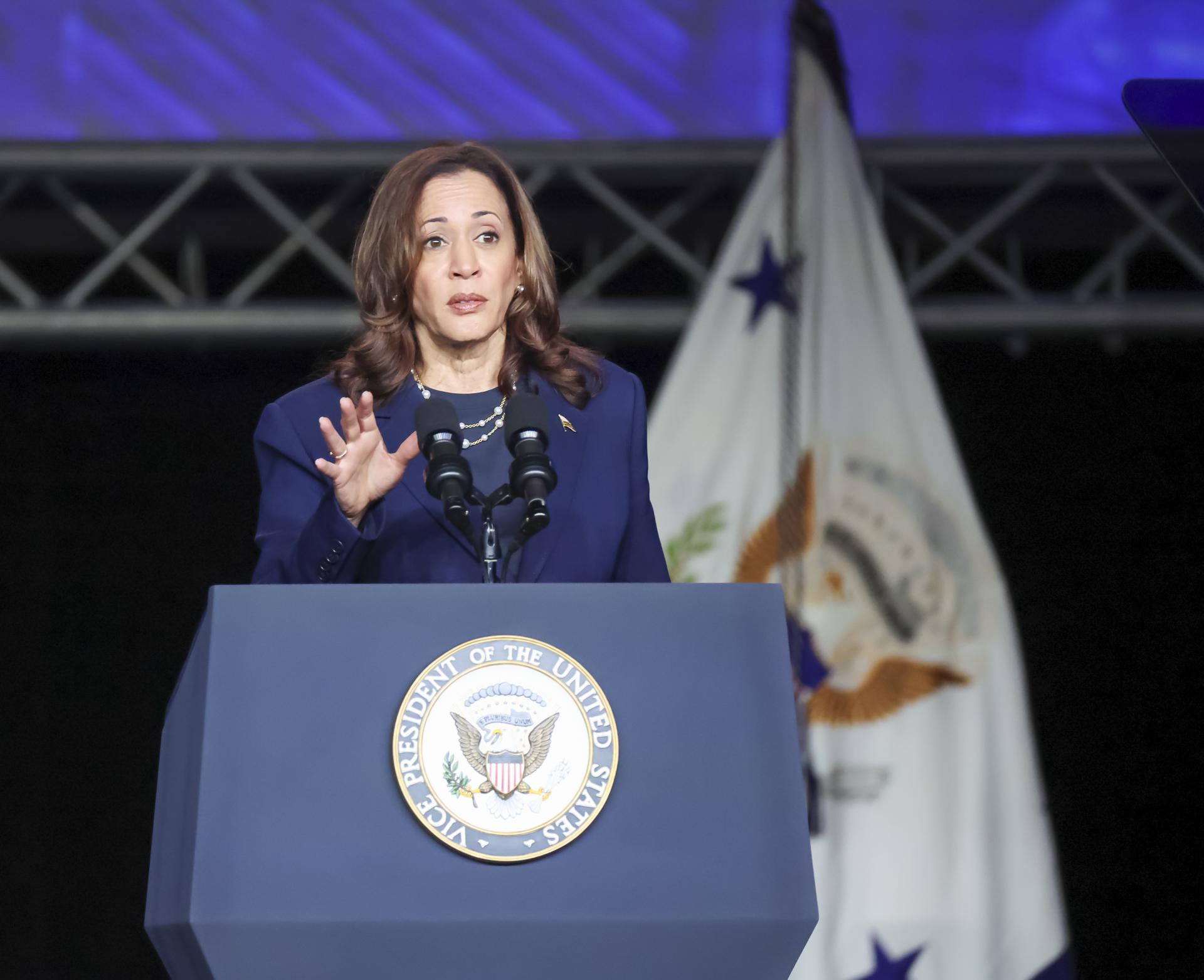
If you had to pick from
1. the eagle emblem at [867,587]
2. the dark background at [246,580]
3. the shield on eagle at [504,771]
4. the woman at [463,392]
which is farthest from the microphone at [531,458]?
the dark background at [246,580]

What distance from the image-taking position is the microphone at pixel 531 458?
1435 mm

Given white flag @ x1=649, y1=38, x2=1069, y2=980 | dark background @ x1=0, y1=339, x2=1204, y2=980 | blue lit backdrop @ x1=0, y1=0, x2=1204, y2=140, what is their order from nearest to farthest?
white flag @ x1=649, y1=38, x2=1069, y2=980 → blue lit backdrop @ x1=0, y1=0, x2=1204, y2=140 → dark background @ x1=0, y1=339, x2=1204, y2=980

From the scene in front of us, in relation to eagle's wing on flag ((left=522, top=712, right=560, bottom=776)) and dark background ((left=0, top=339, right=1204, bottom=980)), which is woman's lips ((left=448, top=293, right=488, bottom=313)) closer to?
eagle's wing on flag ((left=522, top=712, right=560, bottom=776))

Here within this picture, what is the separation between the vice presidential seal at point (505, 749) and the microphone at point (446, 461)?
160 mm

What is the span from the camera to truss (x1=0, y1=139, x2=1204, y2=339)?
4211mm

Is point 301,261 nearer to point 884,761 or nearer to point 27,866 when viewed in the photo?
point 27,866

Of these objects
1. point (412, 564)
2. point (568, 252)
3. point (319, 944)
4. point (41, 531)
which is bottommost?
point (319, 944)

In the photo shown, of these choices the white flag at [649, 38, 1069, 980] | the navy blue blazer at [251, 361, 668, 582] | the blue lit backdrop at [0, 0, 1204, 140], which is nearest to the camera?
the navy blue blazer at [251, 361, 668, 582]

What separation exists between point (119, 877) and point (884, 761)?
7.00 ft

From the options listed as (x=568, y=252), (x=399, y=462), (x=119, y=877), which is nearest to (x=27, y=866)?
(x=119, y=877)

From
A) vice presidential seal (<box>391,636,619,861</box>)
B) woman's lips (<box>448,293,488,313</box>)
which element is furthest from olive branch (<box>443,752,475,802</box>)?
woman's lips (<box>448,293,488,313</box>)

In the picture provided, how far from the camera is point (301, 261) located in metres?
5.05

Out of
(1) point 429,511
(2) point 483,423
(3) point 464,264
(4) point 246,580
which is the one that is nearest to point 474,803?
(1) point 429,511

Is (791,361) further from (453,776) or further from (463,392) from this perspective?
(453,776)
